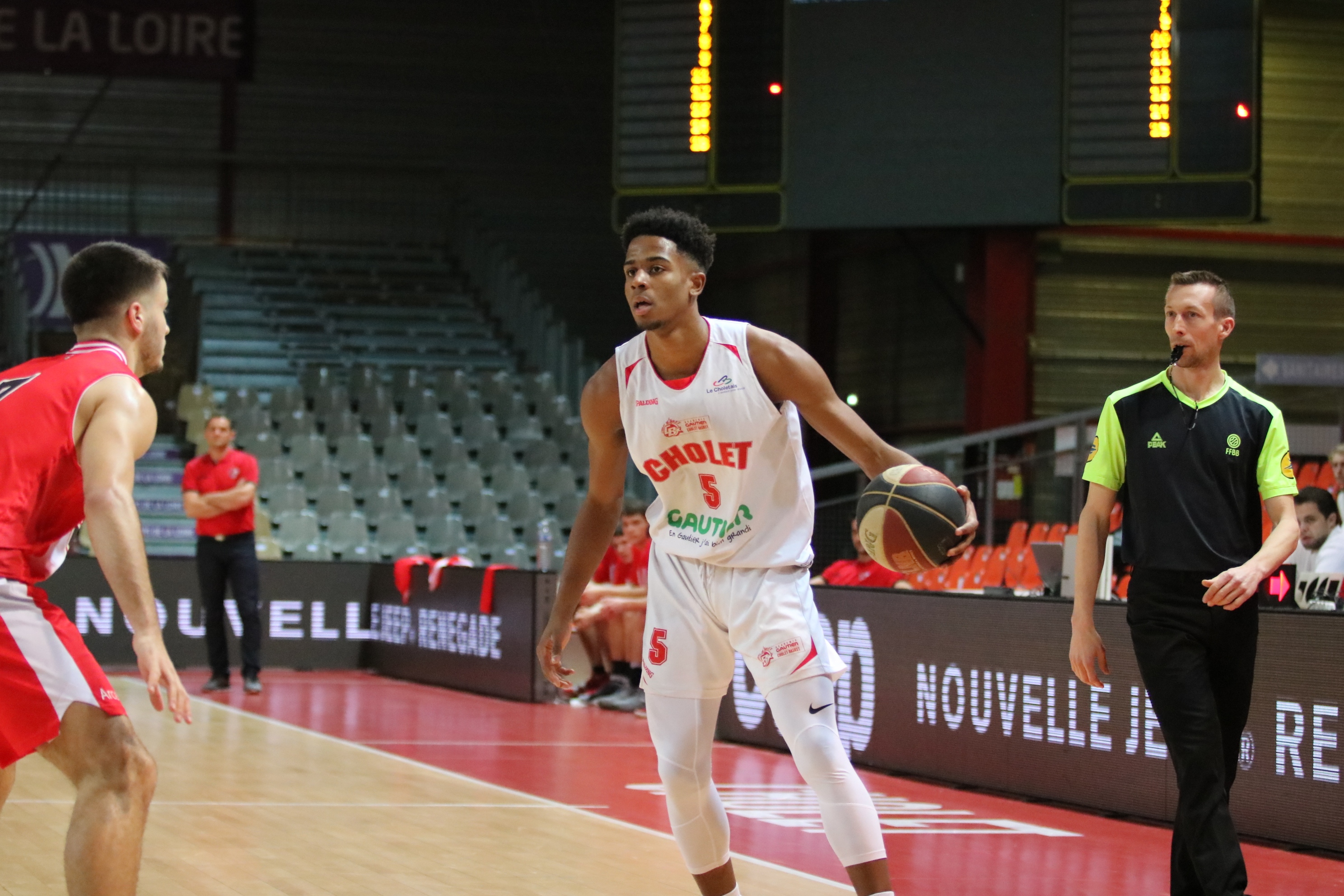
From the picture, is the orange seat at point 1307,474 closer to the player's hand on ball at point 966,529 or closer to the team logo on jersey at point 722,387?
the player's hand on ball at point 966,529

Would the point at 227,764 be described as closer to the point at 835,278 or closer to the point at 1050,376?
the point at 1050,376

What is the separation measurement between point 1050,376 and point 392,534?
260 inches

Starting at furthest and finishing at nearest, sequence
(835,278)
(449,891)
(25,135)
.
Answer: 1. (25,135)
2. (835,278)
3. (449,891)

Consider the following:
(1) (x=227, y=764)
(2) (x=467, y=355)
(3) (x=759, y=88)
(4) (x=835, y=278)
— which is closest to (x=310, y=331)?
(2) (x=467, y=355)

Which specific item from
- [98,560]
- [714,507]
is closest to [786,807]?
[714,507]

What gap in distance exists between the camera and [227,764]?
28.0 ft

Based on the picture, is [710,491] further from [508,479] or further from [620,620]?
[508,479]

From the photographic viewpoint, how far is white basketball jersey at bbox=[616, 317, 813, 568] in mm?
4457

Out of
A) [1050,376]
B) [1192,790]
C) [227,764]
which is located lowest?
[227,764]

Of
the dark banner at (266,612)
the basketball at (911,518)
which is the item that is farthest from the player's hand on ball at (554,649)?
the dark banner at (266,612)

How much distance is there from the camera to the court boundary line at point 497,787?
19.4ft

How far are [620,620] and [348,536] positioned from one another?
5.85 metres

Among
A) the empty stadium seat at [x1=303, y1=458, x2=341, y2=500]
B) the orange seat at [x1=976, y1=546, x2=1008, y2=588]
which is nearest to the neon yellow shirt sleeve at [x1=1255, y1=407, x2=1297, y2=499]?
the orange seat at [x1=976, y1=546, x2=1008, y2=588]

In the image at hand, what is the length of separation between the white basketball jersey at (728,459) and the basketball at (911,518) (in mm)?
207
